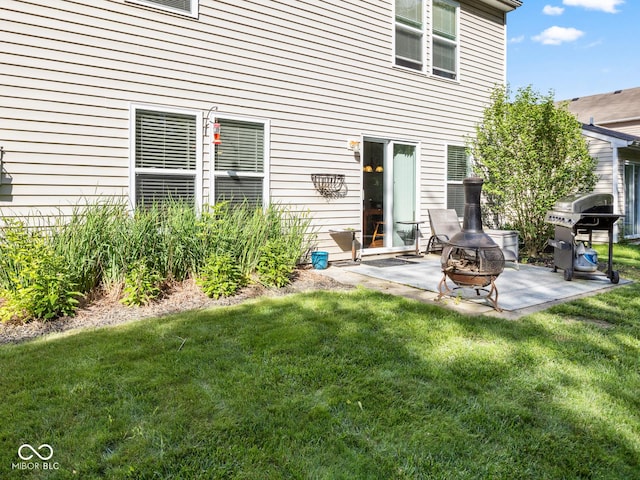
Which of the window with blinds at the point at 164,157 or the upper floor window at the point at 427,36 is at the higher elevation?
the upper floor window at the point at 427,36

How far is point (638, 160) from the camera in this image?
430 inches

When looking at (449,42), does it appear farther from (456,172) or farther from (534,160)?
(534,160)

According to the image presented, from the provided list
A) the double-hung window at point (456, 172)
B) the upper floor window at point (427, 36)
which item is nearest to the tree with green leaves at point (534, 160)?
the double-hung window at point (456, 172)

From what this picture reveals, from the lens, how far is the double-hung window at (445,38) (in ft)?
25.8

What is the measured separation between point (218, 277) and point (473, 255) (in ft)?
8.36

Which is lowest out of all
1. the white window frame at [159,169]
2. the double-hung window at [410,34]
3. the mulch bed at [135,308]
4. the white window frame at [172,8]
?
the mulch bed at [135,308]

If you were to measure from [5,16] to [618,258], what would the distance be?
30.3 feet

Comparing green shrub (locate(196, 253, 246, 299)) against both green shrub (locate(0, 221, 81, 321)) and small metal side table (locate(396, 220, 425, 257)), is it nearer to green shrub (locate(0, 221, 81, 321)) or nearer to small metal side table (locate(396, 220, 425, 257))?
green shrub (locate(0, 221, 81, 321))

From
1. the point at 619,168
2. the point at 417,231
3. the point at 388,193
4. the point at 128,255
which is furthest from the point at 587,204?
the point at 619,168

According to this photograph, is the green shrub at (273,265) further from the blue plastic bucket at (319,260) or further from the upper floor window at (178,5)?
the upper floor window at (178,5)

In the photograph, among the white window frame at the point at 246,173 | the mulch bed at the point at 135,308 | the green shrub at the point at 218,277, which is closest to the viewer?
the mulch bed at the point at 135,308

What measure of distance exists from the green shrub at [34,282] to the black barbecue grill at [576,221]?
210 inches

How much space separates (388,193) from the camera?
24.0ft

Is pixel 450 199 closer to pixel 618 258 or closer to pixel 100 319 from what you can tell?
pixel 618 258
